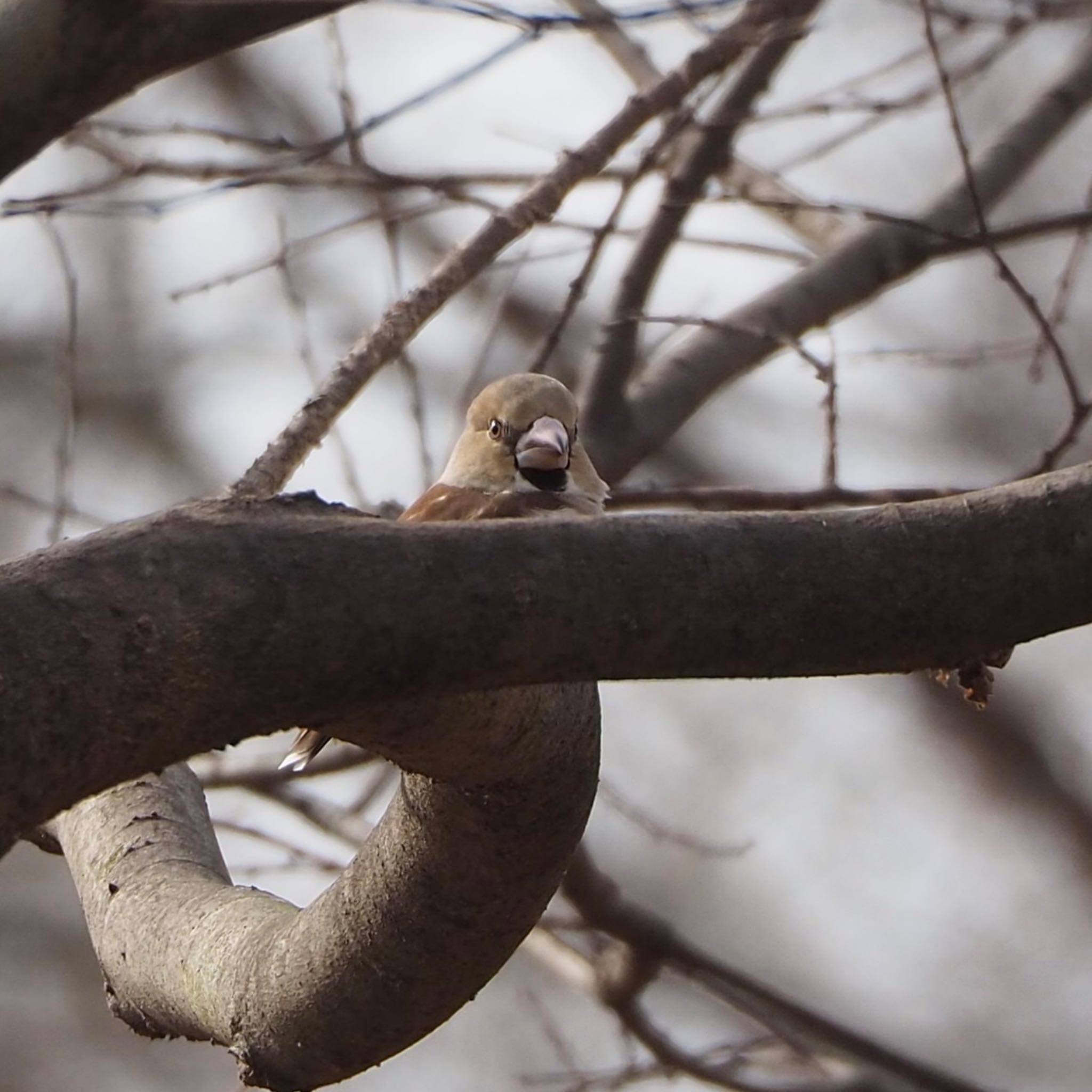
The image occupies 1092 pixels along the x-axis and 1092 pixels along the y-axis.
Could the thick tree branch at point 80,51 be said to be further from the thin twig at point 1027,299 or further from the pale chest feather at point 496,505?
the thin twig at point 1027,299

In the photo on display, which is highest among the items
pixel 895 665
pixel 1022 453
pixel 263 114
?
pixel 263 114

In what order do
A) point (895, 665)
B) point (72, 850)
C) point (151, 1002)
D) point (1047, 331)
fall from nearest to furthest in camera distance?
point (895, 665) < point (151, 1002) < point (72, 850) < point (1047, 331)

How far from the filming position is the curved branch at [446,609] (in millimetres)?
1253

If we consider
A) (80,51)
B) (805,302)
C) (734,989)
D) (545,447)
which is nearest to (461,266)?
(545,447)

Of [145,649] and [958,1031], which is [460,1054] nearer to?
[958,1031]

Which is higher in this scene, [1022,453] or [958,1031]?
[1022,453]

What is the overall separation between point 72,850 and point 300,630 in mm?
1181

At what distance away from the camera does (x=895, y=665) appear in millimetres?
1393

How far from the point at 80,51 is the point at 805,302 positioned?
1.80m

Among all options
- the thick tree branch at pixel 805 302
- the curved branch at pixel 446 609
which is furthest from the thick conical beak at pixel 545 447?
the curved branch at pixel 446 609

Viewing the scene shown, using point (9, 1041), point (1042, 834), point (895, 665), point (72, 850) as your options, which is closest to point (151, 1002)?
point (72, 850)

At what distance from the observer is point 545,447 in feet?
9.59

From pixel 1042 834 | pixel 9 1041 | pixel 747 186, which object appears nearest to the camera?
pixel 747 186

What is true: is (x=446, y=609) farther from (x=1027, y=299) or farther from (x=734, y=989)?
(x=734, y=989)
